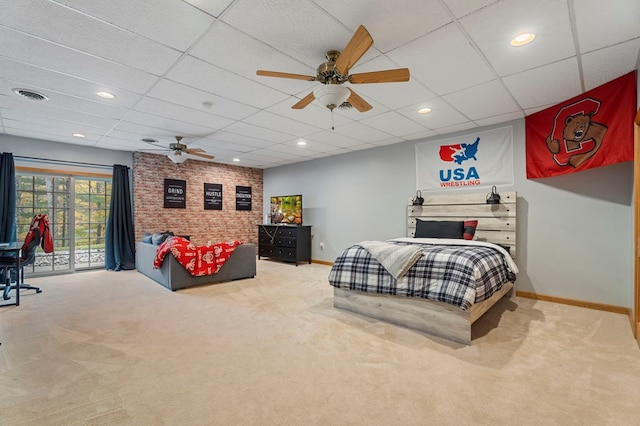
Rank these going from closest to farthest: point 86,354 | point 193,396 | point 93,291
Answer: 1. point 193,396
2. point 86,354
3. point 93,291

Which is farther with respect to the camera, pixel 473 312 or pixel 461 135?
pixel 461 135

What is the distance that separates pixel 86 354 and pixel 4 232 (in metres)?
4.49

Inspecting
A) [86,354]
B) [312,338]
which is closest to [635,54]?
[312,338]

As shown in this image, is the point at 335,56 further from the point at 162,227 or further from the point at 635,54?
the point at 162,227

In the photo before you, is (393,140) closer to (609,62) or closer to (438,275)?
(609,62)

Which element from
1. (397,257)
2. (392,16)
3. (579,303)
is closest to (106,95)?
(392,16)

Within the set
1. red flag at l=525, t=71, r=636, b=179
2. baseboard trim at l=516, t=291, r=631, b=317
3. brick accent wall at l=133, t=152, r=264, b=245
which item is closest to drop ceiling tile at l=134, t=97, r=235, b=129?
brick accent wall at l=133, t=152, r=264, b=245

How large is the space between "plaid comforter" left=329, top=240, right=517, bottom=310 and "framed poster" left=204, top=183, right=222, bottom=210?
532 cm

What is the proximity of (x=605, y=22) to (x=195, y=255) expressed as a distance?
5.23m

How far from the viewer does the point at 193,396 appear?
193cm

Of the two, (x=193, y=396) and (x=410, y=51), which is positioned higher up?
(x=410, y=51)

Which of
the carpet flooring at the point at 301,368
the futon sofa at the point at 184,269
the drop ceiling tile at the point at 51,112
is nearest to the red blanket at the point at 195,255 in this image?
the futon sofa at the point at 184,269

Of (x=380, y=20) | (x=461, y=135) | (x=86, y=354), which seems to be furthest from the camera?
(x=461, y=135)

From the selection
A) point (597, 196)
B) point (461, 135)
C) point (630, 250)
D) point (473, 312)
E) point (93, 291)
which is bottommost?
point (93, 291)
